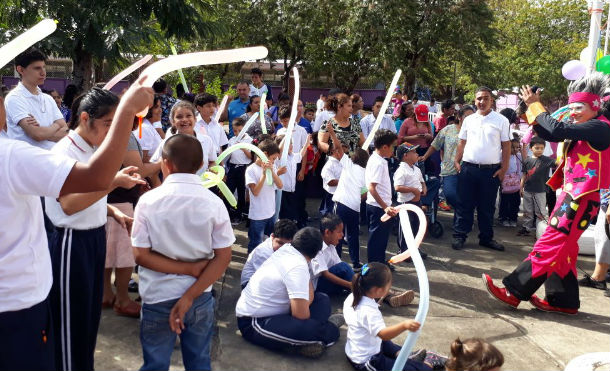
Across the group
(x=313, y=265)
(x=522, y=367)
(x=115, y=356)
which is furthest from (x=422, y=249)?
(x=115, y=356)

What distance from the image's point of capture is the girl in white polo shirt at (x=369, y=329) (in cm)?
356

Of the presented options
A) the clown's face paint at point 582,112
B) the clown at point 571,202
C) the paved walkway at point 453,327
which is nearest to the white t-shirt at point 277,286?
the paved walkway at point 453,327

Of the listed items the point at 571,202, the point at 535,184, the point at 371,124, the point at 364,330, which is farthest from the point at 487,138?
the point at 364,330


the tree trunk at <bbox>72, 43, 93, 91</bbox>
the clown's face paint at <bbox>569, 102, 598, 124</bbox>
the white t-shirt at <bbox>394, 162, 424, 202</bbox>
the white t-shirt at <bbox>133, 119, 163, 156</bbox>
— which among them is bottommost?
the white t-shirt at <bbox>394, 162, 424, 202</bbox>

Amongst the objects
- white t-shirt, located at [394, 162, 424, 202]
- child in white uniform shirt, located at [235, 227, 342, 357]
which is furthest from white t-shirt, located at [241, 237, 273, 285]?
white t-shirt, located at [394, 162, 424, 202]

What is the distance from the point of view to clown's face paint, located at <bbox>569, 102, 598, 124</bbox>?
15.7 ft

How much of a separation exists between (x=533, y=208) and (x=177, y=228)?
21.2 ft

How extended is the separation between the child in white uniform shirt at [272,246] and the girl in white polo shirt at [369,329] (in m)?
0.91

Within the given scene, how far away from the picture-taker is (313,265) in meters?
4.80

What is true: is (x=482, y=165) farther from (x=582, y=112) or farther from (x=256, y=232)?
(x=256, y=232)

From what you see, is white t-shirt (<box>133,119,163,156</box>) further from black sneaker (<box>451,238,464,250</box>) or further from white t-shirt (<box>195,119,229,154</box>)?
black sneaker (<box>451,238,464,250</box>)

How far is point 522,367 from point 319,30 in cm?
2215

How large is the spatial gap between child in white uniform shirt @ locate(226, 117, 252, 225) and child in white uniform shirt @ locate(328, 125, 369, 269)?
1.52 m

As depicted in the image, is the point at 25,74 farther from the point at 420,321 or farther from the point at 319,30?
the point at 319,30
